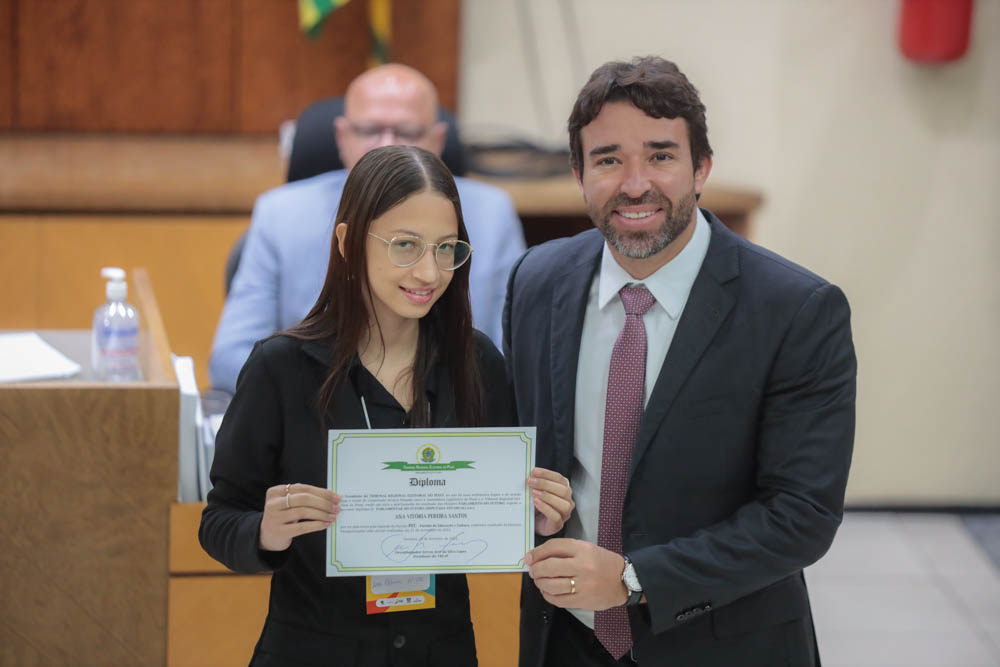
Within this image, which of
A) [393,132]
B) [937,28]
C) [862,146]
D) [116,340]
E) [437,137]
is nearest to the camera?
[116,340]

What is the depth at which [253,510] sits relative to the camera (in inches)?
54.3

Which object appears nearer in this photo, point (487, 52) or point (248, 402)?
point (248, 402)

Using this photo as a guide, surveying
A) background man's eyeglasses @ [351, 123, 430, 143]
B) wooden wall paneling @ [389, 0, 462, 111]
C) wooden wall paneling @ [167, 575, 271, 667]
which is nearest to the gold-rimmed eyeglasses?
background man's eyeglasses @ [351, 123, 430, 143]

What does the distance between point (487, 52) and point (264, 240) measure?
1.47 metres

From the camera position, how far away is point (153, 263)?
3664mm

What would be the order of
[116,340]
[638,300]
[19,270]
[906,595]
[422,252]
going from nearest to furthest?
[422,252]
[638,300]
[116,340]
[19,270]
[906,595]

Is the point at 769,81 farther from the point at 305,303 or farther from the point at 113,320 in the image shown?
the point at 113,320

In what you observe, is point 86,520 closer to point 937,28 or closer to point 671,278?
point 671,278

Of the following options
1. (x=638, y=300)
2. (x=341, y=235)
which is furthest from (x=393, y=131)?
(x=341, y=235)

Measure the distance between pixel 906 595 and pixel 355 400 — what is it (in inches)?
114

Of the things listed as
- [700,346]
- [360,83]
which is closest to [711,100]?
[360,83]

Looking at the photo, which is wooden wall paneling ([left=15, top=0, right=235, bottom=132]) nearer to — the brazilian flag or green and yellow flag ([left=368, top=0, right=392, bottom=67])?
the brazilian flag

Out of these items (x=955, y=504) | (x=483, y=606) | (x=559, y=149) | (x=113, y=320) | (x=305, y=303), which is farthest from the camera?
(x=955, y=504)
